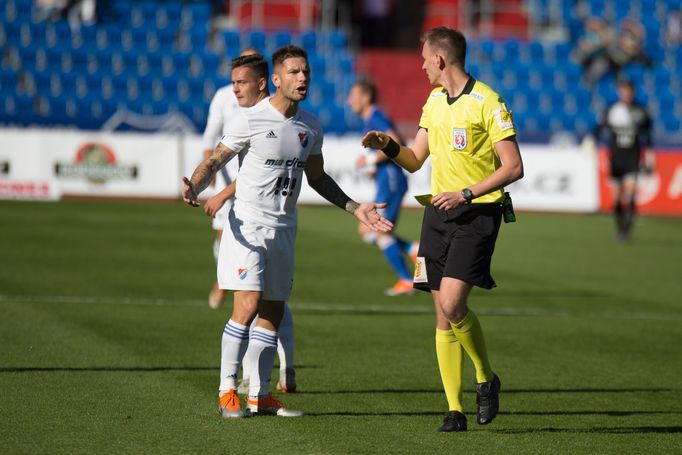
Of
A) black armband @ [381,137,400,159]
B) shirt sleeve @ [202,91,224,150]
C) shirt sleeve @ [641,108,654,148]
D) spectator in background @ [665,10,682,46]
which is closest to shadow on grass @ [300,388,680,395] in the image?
black armband @ [381,137,400,159]

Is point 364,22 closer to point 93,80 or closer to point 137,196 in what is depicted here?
point 93,80

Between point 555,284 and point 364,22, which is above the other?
point 364,22

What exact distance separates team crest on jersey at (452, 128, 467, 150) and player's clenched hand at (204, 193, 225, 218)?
150 centimetres

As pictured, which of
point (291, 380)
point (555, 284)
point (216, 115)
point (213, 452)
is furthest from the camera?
point (555, 284)

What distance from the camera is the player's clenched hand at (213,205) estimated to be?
23.8 ft

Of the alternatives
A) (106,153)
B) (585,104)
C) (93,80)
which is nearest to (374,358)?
(106,153)

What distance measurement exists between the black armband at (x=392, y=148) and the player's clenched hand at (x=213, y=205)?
108 centimetres

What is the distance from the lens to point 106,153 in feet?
80.6

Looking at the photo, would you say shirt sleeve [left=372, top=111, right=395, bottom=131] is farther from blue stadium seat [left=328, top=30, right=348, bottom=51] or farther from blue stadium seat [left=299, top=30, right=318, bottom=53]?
blue stadium seat [left=328, top=30, right=348, bottom=51]

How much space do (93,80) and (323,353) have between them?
2092cm

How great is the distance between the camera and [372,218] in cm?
715

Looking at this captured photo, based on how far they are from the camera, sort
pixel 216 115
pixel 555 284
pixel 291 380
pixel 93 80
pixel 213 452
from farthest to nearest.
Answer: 1. pixel 93 80
2. pixel 555 284
3. pixel 216 115
4. pixel 291 380
5. pixel 213 452

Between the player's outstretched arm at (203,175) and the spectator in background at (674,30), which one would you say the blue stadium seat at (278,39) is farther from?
the player's outstretched arm at (203,175)

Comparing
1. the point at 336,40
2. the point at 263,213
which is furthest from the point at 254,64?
the point at 336,40
